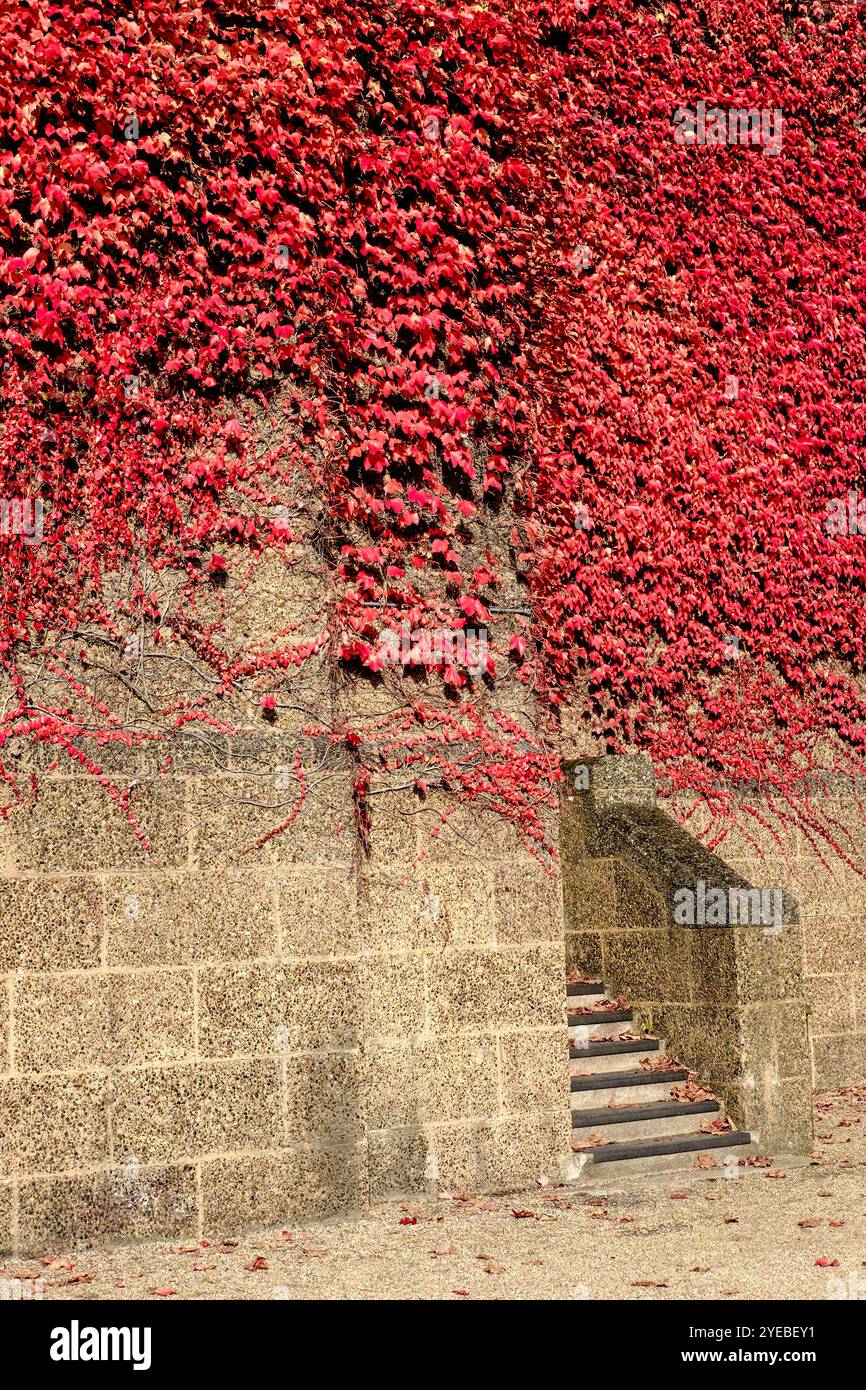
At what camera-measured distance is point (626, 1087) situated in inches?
326

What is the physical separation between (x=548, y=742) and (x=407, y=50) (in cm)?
410

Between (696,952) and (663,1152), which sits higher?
(696,952)

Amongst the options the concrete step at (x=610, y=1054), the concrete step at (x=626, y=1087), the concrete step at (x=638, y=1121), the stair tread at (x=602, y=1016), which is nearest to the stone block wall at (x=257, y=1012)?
the concrete step at (x=638, y=1121)

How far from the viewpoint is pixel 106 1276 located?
19.0 ft

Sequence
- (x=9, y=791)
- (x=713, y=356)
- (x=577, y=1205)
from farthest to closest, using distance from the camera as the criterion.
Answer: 1. (x=713, y=356)
2. (x=577, y=1205)
3. (x=9, y=791)

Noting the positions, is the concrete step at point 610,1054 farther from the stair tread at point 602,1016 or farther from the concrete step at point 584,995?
the concrete step at point 584,995

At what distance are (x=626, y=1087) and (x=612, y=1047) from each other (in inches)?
12.7

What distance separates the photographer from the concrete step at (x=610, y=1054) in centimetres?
847

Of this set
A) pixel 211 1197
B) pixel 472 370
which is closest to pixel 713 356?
pixel 472 370

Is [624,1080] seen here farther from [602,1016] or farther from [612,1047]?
[602,1016]

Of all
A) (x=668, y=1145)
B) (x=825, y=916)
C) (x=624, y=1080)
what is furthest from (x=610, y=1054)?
(x=825, y=916)

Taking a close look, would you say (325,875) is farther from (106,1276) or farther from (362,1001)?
(106,1276)

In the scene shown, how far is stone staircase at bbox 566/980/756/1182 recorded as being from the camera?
7.75 meters

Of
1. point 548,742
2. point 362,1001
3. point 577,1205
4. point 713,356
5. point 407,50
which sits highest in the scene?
point 407,50
